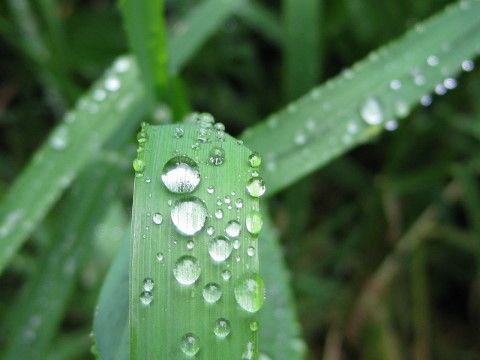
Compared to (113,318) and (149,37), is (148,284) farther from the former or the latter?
(149,37)

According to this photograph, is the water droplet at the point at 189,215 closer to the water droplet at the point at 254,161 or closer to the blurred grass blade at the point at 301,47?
the water droplet at the point at 254,161

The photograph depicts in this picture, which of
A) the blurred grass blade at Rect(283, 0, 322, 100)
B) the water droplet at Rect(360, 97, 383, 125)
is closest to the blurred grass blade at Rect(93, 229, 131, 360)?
the water droplet at Rect(360, 97, 383, 125)

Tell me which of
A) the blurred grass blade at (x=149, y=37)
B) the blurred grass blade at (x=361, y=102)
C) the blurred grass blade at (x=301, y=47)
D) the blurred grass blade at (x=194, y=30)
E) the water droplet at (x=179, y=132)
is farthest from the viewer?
the blurred grass blade at (x=301, y=47)

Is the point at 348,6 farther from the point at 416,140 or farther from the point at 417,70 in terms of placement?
the point at 417,70

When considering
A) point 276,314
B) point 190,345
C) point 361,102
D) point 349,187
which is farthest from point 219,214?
point 349,187

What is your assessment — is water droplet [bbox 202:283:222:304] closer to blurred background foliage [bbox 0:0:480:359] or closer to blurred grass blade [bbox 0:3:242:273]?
blurred grass blade [bbox 0:3:242:273]

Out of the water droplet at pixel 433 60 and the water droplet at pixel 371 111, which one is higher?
the water droplet at pixel 433 60

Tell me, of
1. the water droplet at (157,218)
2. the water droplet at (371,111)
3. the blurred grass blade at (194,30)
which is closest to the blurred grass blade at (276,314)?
the water droplet at (371,111)
